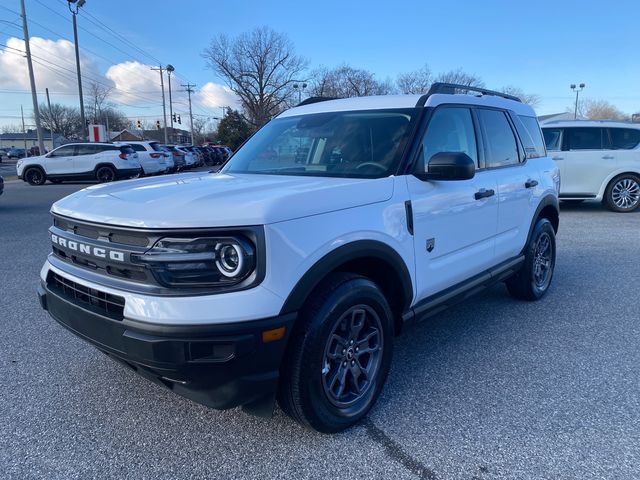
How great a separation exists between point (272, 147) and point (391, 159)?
3.76 ft

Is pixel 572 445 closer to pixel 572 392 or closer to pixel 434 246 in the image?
pixel 572 392

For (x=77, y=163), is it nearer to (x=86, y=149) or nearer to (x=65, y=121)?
(x=86, y=149)

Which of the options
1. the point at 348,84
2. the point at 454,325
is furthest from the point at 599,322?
the point at 348,84

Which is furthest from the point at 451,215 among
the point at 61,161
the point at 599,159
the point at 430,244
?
the point at 61,161

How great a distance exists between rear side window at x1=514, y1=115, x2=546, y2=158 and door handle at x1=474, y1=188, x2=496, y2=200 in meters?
1.20

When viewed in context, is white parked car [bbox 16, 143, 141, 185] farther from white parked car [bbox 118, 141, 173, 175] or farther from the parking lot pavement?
the parking lot pavement

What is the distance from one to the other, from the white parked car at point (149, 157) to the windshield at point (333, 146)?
20.6 metres

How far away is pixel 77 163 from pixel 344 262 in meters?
21.2

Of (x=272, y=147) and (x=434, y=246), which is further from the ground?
(x=272, y=147)

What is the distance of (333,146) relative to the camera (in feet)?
11.3

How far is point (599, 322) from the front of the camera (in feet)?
14.3

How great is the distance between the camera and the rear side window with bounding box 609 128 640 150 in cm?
1077

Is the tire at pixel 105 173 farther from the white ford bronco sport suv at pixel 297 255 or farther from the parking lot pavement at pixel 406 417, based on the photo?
the white ford bronco sport suv at pixel 297 255

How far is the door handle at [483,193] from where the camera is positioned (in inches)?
142
